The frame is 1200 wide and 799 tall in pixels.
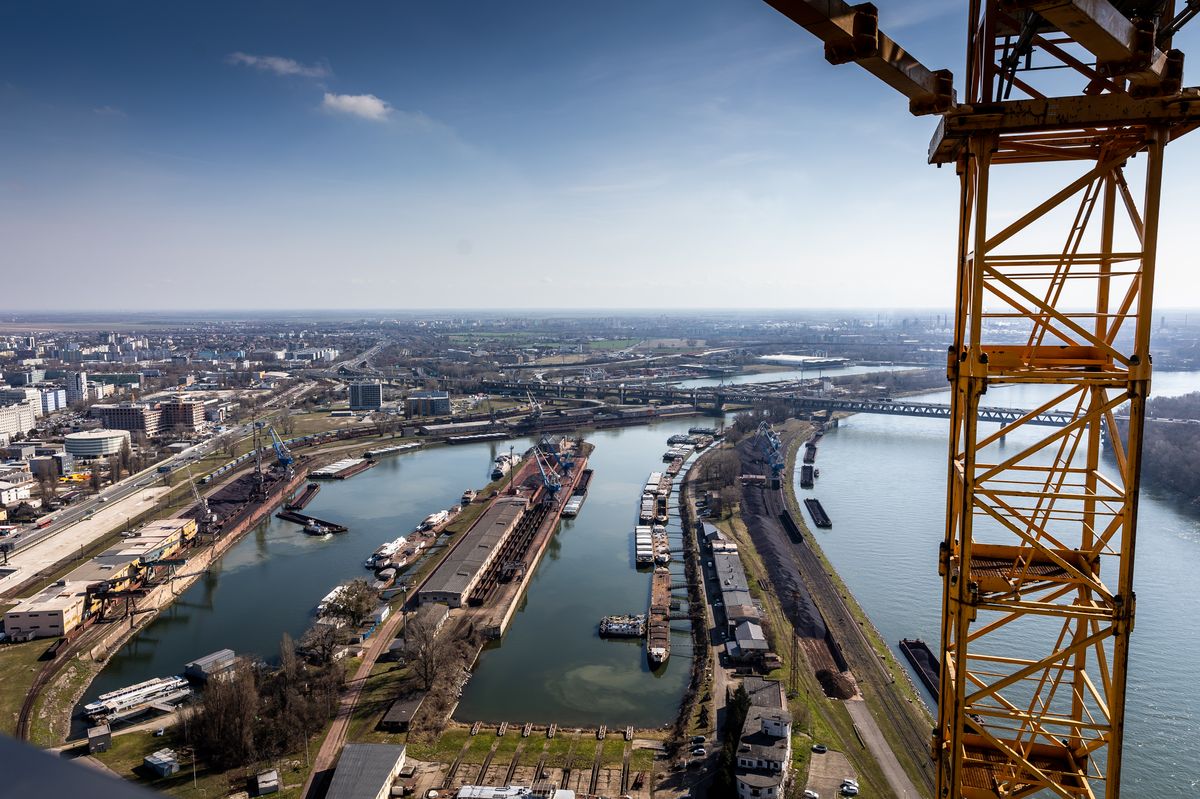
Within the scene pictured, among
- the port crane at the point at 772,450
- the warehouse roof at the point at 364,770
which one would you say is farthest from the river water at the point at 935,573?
the warehouse roof at the point at 364,770

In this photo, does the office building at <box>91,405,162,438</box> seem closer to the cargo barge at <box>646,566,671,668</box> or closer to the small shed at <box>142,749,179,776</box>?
the cargo barge at <box>646,566,671,668</box>

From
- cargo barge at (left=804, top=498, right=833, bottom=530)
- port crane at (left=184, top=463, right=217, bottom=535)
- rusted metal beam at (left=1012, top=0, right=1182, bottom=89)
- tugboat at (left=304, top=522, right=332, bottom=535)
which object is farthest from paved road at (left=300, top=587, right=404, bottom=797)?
cargo barge at (left=804, top=498, right=833, bottom=530)

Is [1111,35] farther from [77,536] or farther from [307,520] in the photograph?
[77,536]

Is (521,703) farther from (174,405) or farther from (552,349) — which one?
(552,349)

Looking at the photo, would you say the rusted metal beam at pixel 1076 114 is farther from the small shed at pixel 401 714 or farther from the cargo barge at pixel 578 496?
A: the cargo barge at pixel 578 496

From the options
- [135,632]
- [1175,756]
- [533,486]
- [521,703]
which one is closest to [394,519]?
[533,486]

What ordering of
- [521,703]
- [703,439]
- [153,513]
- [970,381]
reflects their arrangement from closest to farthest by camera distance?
[970,381]
[521,703]
[153,513]
[703,439]

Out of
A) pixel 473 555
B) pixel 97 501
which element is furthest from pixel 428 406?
pixel 473 555
